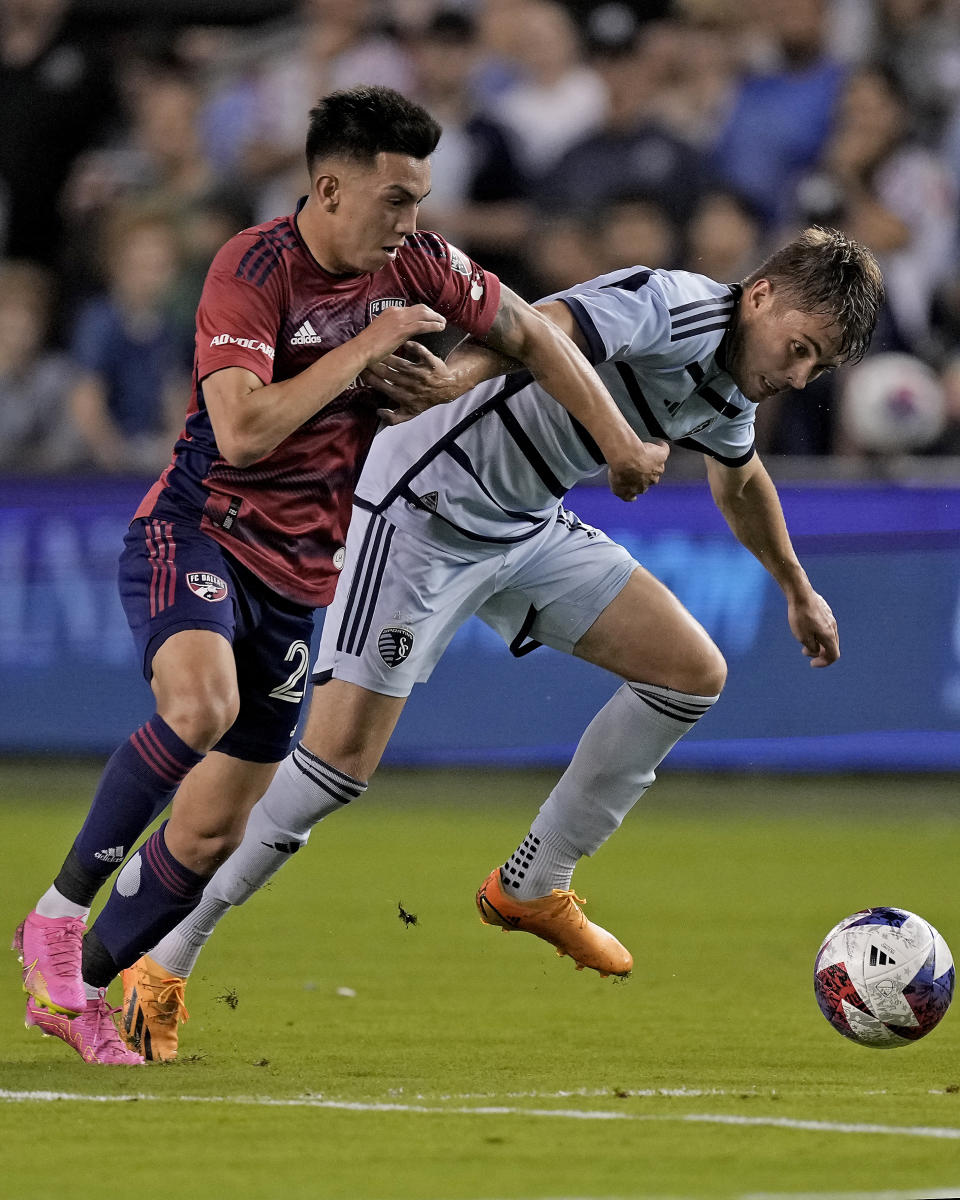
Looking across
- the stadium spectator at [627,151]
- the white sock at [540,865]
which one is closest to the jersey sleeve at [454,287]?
the white sock at [540,865]

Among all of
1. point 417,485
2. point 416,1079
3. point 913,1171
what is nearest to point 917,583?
point 417,485

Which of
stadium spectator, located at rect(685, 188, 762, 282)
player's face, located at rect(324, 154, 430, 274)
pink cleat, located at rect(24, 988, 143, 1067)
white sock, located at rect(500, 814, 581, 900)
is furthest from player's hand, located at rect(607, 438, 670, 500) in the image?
stadium spectator, located at rect(685, 188, 762, 282)

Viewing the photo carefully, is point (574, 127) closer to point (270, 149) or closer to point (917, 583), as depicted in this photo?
point (270, 149)

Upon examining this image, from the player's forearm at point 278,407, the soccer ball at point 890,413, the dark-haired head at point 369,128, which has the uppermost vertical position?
the dark-haired head at point 369,128

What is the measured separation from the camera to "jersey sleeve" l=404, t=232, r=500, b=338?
15.7ft

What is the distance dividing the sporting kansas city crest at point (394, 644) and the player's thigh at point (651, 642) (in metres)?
0.54

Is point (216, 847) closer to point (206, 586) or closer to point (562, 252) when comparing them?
point (206, 586)

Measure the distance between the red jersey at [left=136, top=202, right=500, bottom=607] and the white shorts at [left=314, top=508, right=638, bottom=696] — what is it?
0.48 m

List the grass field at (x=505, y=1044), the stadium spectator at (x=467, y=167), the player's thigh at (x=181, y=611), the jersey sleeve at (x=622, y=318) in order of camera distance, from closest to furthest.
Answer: the grass field at (x=505, y=1044) → the player's thigh at (x=181, y=611) → the jersey sleeve at (x=622, y=318) → the stadium spectator at (x=467, y=167)

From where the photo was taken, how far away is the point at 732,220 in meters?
11.0

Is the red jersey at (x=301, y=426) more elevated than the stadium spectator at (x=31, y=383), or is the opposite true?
the red jersey at (x=301, y=426)

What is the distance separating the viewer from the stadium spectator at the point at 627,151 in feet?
37.4

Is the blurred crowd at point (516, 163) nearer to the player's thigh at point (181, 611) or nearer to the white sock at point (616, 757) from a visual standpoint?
the white sock at point (616, 757)

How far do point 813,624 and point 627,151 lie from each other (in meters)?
6.31
